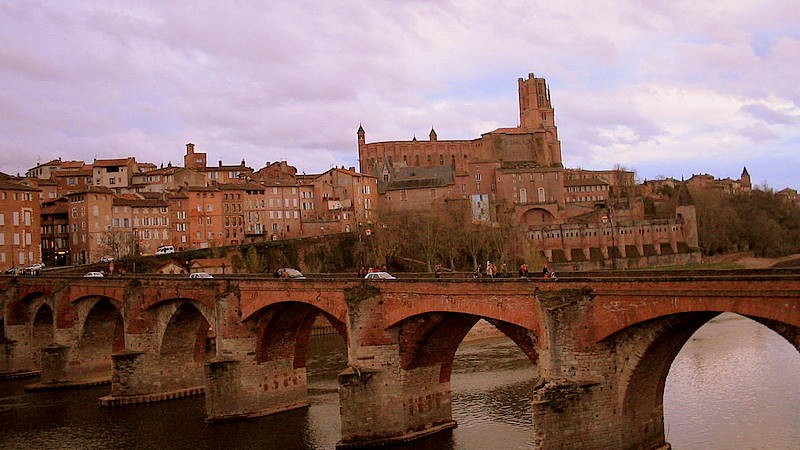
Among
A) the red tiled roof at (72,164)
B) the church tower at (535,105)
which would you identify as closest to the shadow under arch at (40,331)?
the red tiled roof at (72,164)

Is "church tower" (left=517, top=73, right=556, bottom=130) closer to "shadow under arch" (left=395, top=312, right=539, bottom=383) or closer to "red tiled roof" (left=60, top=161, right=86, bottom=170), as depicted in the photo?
"red tiled roof" (left=60, top=161, right=86, bottom=170)

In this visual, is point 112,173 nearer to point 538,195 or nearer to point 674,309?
point 538,195

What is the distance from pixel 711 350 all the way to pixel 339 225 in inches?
2519

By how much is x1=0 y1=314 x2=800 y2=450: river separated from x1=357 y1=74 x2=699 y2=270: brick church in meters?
50.4

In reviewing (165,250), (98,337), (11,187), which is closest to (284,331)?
(98,337)

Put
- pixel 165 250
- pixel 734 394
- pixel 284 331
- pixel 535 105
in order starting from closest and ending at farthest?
pixel 734 394 → pixel 284 331 → pixel 165 250 → pixel 535 105

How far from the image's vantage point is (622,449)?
81.5 ft

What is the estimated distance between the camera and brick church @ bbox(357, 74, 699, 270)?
107250 millimetres

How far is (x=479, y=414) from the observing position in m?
35.3

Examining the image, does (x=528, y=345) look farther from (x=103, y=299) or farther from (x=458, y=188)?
(x=458, y=188)

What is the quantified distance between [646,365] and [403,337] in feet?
34.9

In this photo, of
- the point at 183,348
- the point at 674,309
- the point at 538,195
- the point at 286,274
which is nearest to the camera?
the point at 674,309

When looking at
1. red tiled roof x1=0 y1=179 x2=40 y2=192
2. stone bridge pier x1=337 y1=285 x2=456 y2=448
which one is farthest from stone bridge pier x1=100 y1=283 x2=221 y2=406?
red tiled roof x1=0 y1=179 x2=40 y2=192

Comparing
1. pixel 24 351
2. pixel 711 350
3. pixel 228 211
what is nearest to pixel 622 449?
pixel 711 350
